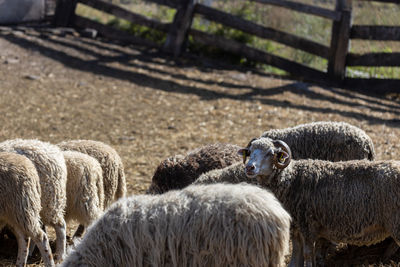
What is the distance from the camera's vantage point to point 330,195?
4590mm

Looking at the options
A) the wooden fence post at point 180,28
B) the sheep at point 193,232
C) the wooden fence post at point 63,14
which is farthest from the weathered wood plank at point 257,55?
the sheep at point 193,232

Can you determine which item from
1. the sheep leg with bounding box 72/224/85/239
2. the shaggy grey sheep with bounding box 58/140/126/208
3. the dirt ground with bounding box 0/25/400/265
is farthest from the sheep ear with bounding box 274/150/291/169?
the dirt ground with bounding box 0/25/400/265

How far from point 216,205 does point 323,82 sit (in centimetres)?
852

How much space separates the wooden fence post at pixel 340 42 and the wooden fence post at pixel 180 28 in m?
3.15

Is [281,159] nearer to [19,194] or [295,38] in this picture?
[19,194]

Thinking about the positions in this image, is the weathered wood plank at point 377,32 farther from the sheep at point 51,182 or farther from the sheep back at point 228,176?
the sheep at point 51,182

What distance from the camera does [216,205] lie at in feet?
10.9

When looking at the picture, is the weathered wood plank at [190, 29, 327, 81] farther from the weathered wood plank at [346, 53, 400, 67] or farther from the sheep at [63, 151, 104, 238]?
the sheep at [63, 151, 104, 238]

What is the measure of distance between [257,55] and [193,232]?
894 centimetres

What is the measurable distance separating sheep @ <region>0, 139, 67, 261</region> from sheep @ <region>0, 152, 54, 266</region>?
7.8 inches

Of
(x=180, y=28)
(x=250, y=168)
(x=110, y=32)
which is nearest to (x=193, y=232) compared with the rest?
(x=250, y=168)

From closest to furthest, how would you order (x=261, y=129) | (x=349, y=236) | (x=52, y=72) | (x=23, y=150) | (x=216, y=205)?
(x=216, y=205), (x=349, y=236), (x=23, y=150), (x=261, y=129), (x=52, y=72)

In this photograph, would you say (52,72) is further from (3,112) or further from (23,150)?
(23,150)

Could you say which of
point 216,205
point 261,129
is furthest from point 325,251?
point 261,129
